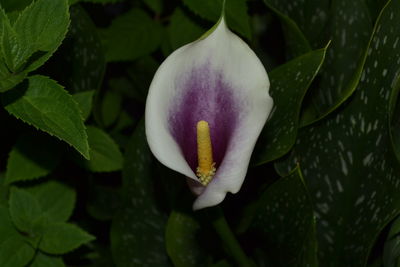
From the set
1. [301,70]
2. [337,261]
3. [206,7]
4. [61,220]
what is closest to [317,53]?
[301,70]

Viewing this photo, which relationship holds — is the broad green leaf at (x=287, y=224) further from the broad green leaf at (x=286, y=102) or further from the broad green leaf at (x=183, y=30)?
the broad green leaf at (x=183, y=30)

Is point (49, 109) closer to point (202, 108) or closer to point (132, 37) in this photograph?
point (202, 108)

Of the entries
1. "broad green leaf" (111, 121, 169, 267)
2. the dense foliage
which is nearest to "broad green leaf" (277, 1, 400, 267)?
the dense foliage

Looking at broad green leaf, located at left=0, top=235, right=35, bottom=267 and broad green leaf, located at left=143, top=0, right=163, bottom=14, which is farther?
broad green leaf, located at left=143, top=0, right=163, bottom=14

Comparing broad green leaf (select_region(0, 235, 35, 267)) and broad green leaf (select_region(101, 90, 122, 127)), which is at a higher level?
broad green leaf (select_region(0, 235, 35, 267))

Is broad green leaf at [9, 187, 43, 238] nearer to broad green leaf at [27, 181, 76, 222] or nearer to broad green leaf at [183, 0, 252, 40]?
broad green leaf at [27, 181, 76, 222]

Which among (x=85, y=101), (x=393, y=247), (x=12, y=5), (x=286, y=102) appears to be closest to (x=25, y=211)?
(x=85, y=101)

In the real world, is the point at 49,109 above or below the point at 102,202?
above

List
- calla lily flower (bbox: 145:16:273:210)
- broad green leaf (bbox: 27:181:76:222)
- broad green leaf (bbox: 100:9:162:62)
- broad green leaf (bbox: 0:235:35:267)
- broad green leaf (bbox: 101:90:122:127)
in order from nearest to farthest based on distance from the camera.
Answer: calla lily flower (bbox: 145:16:273:210) < broad green leaf (bbox: 0:235:35:267) < broad green leaf (bbox: 27:181:76:222) < broad green leaf (bbox: 100:9:162:62) < broad green leaf (bbox: 101:90:122:127)
